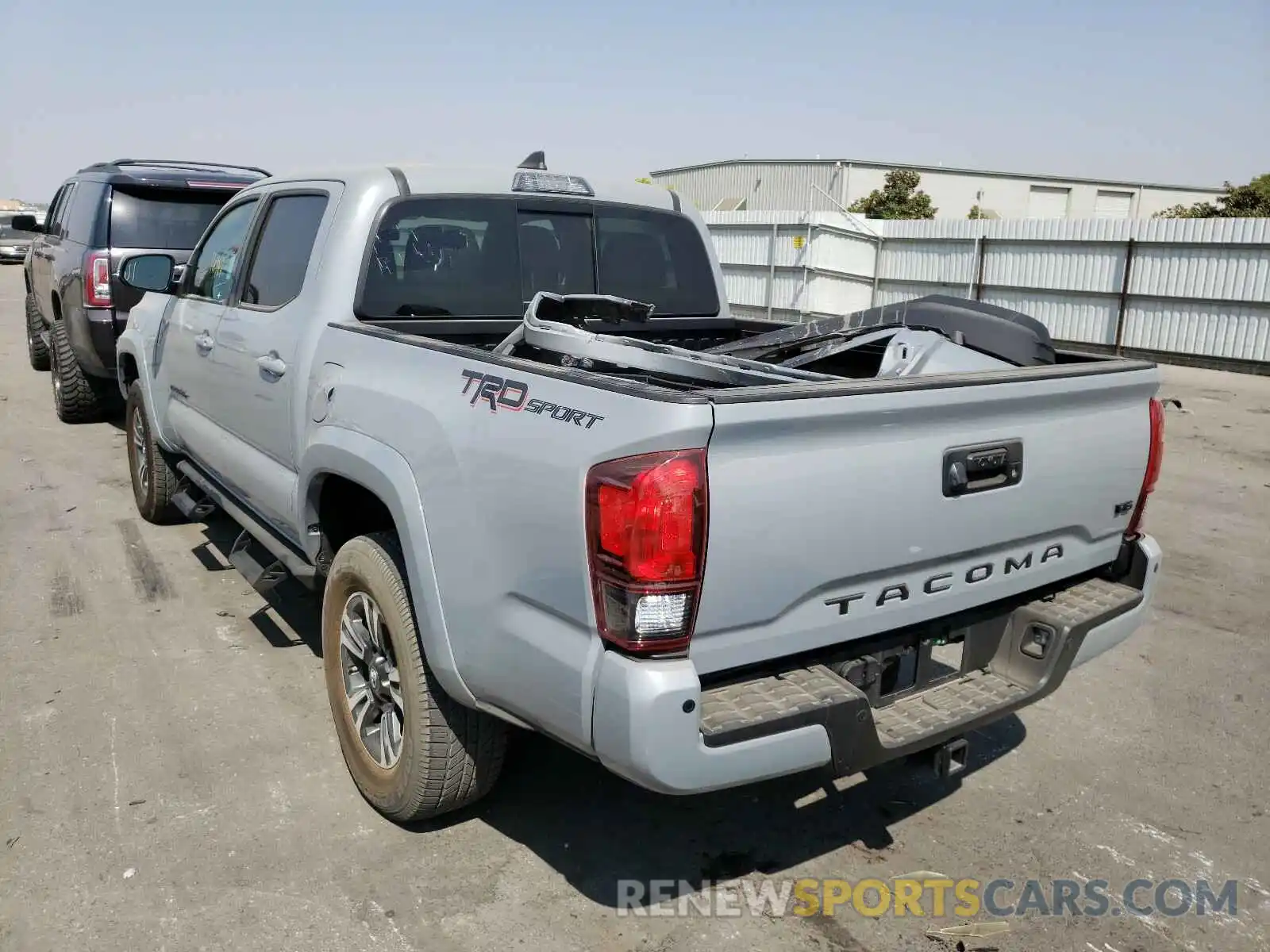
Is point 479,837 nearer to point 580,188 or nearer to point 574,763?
point 574,763

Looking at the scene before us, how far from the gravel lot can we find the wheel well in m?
0.76

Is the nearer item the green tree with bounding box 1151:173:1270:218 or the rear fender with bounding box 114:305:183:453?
the rear fender with bounding box 114:305:183:453

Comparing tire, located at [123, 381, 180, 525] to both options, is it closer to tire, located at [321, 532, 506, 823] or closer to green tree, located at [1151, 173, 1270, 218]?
tire, located at [321, 532, 506, 823]

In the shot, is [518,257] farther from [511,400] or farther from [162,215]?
[162,215]

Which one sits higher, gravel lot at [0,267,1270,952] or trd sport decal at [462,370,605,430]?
trd sport decal at [462,370,605,430]

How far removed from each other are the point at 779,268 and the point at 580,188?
58.0ft

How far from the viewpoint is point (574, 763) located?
353 cm

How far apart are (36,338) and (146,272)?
7900 millimetres

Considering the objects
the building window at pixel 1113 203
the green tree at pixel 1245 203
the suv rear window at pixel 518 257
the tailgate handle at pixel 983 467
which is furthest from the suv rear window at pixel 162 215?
the building window at pixel 1113 203

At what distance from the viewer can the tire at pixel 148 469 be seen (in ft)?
18.9

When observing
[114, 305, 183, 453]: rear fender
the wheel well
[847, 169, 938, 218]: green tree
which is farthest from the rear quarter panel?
[847, 169, 938, 218]: green tree

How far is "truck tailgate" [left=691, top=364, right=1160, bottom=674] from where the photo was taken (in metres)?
2.20

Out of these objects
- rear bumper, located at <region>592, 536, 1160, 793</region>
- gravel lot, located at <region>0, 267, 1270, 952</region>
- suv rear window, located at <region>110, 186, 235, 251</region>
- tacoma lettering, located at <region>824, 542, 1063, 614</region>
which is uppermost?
suv rear window, located at <region>110, 186, 235, 251</region>

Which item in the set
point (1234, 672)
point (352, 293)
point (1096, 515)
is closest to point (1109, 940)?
point (1096, 515)
